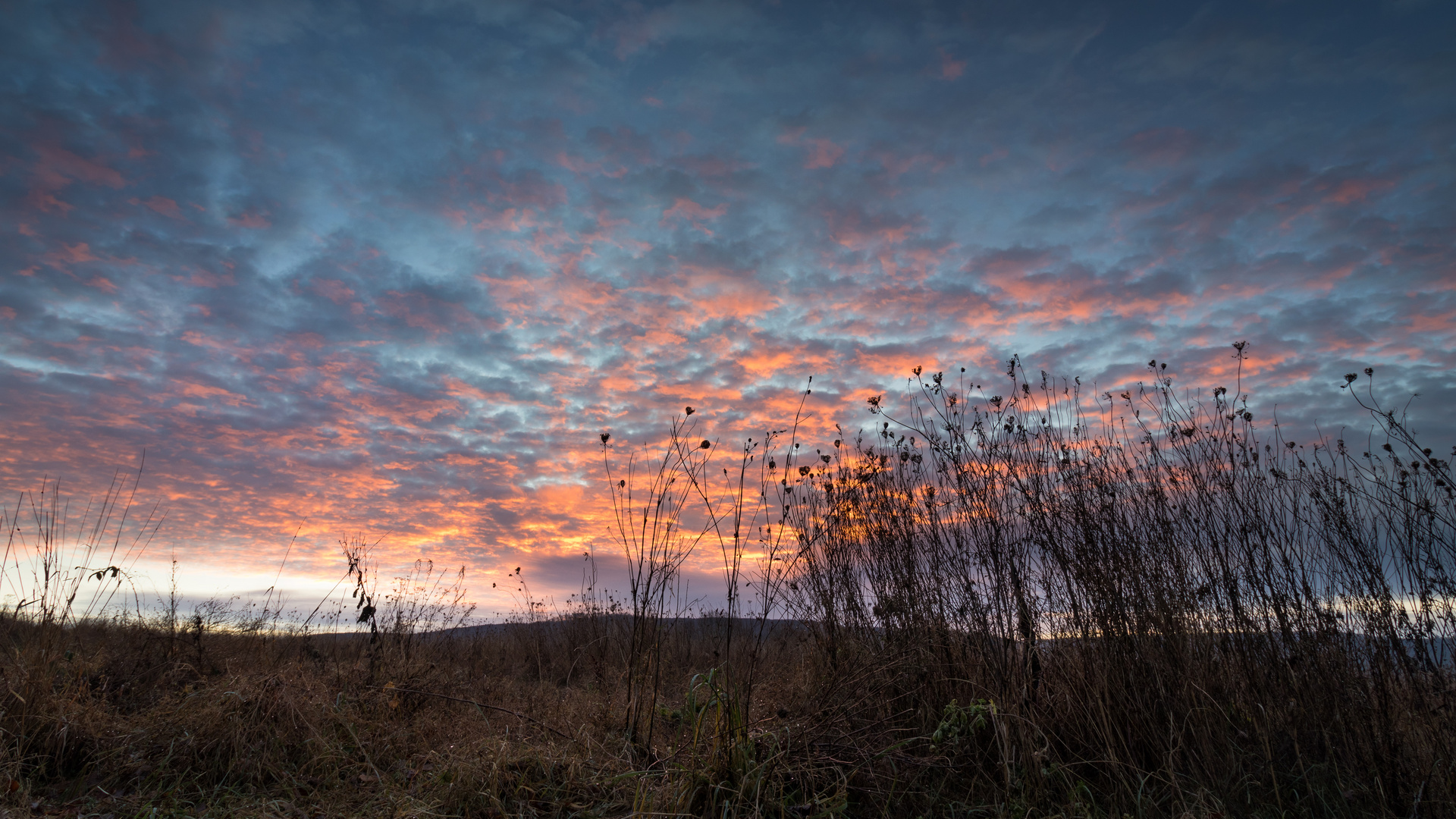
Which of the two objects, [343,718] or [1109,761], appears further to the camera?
[343,718]

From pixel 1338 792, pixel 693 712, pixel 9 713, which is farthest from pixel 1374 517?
pixel 9 713

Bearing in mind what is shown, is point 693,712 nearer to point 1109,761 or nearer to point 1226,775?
point 1109,761

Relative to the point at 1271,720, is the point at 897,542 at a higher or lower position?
higher

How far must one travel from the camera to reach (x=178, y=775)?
3939mm

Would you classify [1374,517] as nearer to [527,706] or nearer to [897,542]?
[897,542]

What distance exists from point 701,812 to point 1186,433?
13.7 ft

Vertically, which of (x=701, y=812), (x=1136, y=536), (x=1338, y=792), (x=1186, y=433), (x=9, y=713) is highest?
(x=1186, y=433)

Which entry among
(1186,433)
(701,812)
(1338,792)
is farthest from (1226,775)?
(701,812)

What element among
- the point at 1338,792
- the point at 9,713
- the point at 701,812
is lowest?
the point at 1338,792

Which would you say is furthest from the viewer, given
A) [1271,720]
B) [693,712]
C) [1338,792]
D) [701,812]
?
[1271,720]

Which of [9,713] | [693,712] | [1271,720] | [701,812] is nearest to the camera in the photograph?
[701,812]

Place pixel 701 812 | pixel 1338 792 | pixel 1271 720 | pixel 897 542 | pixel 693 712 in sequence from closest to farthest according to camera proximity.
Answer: pixel 701 812
pixel 693 712
pixel 1338 792
pixel 1271 720
pixel 897 542

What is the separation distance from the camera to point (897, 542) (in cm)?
530

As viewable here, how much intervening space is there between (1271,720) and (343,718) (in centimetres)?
608
